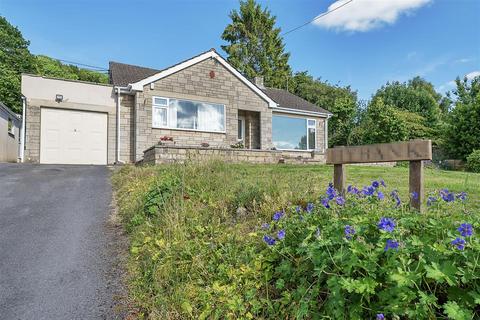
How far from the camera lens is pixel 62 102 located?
1398 cm

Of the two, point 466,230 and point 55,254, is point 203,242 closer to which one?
point 55,254

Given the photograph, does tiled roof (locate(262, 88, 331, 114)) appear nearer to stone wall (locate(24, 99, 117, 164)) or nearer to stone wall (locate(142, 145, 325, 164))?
stone wall (locate(142, 145, 325, 164))

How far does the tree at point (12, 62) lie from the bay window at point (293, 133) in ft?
69.8

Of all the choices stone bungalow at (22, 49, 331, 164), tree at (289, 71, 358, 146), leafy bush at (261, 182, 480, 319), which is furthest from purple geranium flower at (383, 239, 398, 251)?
tree at (289, 71, 358, 146)

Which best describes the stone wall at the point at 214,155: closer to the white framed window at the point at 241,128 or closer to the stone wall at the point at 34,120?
the white framed window at the point at 241,128

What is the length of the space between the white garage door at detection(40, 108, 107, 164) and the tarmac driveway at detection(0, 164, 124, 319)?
6957 mm

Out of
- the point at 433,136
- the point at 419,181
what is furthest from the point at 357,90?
the point at 419,181

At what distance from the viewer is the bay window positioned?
17703mm

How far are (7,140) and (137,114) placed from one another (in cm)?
814

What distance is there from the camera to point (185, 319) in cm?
253

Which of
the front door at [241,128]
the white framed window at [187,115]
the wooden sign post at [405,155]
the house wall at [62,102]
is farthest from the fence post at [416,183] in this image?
the front door at [241,128]

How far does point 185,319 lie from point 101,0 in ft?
50.1

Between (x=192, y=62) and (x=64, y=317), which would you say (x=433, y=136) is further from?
(x=64, y=317)

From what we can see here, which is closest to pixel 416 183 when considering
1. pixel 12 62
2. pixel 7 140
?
pixel 7 140
